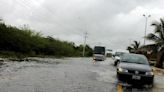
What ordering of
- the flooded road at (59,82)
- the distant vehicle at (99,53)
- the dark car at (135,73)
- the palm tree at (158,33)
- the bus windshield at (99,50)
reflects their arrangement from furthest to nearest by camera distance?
1. the bus windshield at (99,50)
2. the distant vehicle at (99,53)
3. the palm tree at (158,33)
4. the dark car at (135,73)
5. the flooded road at (59,82)

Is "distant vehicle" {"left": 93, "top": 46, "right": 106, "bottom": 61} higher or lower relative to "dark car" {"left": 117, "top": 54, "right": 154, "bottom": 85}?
higher

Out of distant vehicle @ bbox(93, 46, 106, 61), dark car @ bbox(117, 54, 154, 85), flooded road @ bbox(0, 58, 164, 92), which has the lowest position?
flooded road @ bbox(0, 58, 164, 92)

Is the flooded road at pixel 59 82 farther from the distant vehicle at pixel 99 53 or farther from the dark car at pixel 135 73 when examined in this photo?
the distant vehicle at pixel 99 53

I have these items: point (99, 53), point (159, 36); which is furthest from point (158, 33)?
point (99, 53)

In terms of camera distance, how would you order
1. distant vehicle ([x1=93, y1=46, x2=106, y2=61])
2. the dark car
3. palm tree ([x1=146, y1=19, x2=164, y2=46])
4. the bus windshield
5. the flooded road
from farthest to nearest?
the bus windshield, distant vehicle ([x1=93, y1=46, x2=106, y2=61]), palm tree ([x1=146, y1=19, x2=164, y2=46]), the dark car, the flooded road

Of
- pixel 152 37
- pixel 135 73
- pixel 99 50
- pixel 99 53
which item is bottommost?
pixel 135 73

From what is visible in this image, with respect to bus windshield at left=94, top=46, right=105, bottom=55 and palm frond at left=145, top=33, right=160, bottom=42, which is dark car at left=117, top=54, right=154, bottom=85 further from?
bus windshield at left=94, top=46, right=105, bottom=55

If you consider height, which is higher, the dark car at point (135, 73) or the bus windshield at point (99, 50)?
the bus windshield at point (99, 50)

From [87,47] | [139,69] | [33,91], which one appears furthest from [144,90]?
[87,47]

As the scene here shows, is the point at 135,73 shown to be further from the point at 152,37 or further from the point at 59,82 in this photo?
the point at 152,37

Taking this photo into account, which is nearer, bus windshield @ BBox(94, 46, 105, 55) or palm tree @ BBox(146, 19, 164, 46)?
palm tree @ BBox(146, 19, 164, 46)

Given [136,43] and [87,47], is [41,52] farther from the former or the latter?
[87,47]

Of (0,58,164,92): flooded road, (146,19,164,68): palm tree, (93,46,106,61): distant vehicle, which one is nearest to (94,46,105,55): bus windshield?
(93,46,106,61): distant vehicle

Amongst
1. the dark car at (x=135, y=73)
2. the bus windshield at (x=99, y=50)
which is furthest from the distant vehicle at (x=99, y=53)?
the dark car at (x=135, y=73)
